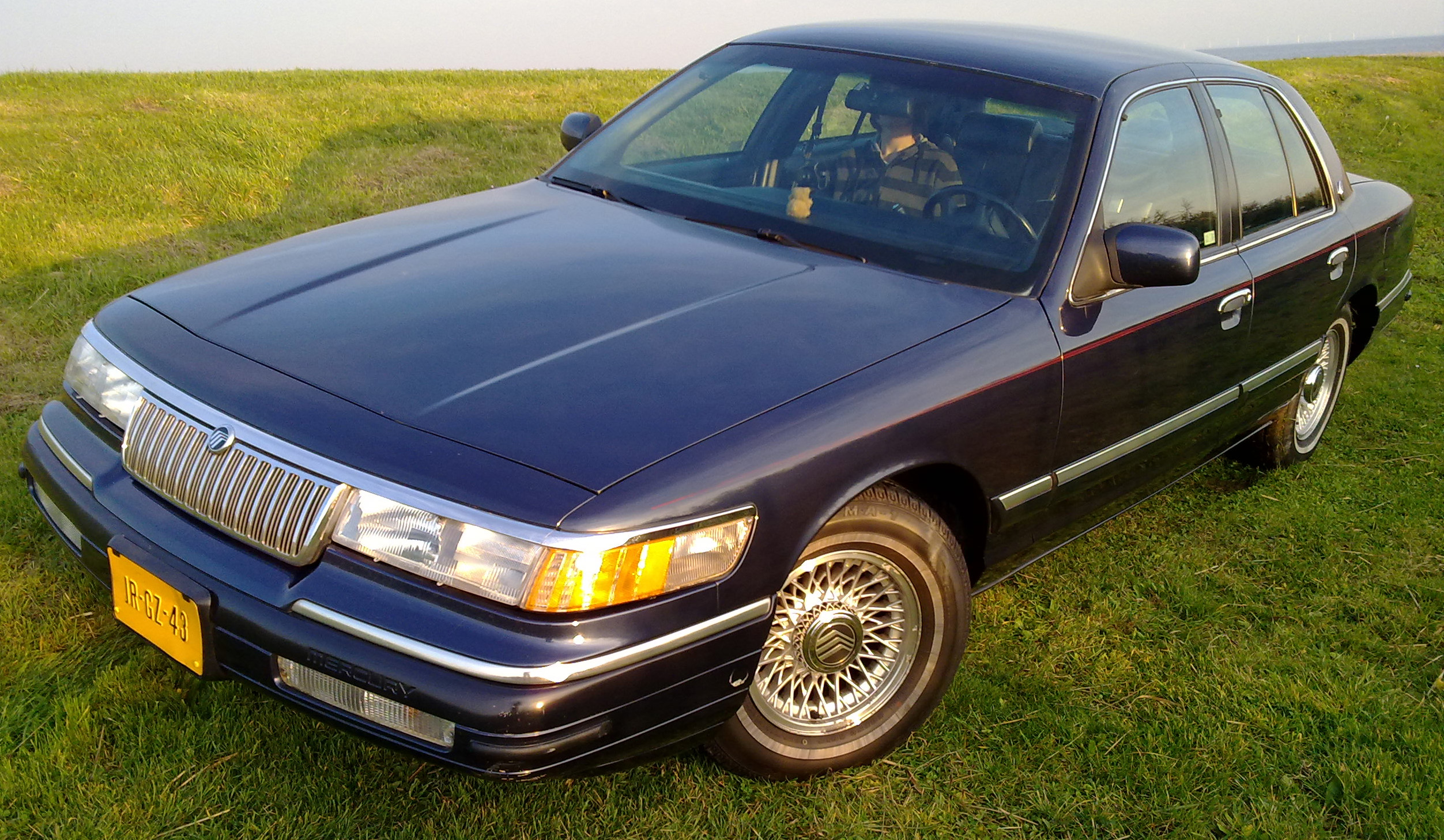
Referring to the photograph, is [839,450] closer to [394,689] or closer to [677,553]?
[677,553]

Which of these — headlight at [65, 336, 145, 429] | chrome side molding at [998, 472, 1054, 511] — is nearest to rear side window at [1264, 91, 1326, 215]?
chrome side molding at [998, 472, 1054, 511]

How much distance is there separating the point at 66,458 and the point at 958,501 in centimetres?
213

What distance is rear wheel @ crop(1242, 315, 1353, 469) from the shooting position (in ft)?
15.1

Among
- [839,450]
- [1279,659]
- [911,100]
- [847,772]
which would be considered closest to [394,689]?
[839,450]

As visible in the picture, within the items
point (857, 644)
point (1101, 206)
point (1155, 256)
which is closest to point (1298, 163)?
point (1101, 206)

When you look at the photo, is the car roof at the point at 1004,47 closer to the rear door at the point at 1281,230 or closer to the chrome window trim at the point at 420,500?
the rear door at the point at 1281,230

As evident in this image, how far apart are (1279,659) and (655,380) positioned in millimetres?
2186

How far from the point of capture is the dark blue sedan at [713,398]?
2.08 meters

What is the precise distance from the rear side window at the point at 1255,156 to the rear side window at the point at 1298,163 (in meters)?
0.04

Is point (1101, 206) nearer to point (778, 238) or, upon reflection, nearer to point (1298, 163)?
point (778, 238)

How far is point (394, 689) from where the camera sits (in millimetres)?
2023

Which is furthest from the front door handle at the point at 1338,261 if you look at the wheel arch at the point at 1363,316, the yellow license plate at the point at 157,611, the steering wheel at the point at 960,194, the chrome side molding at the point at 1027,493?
the yellow license plate at the point at 157,611

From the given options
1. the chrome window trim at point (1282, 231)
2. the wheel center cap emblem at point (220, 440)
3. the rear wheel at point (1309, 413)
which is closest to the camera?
the wheel center cap emblem at point (220, 440)

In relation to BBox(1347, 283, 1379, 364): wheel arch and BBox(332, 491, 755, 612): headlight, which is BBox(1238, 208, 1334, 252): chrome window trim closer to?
BBox(1347, 283, 1379, 364): wheel arch
